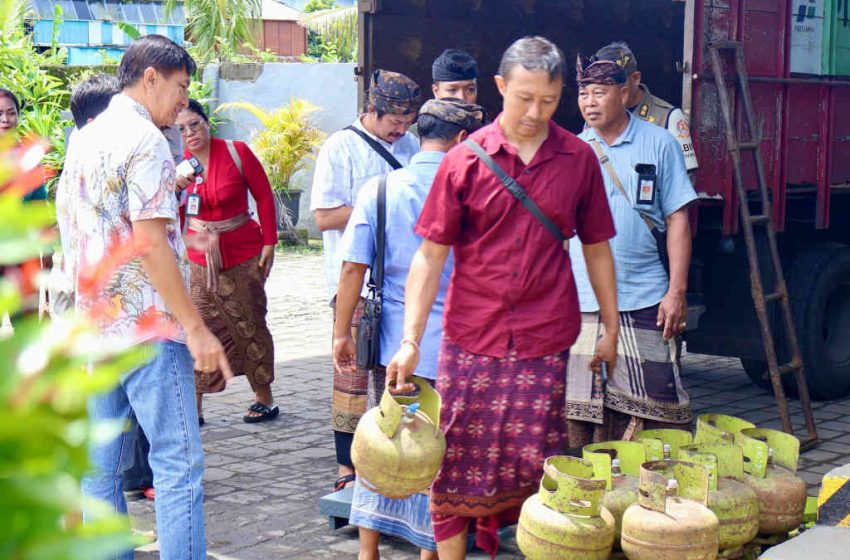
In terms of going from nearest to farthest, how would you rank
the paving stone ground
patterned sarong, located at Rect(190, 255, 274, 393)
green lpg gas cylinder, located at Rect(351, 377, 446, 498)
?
1. green lpg gas cylinder, located at Rect(351, 377, 446, 498)
2. the paving stone ground
3. patterned sarong, located at Rect(190, 255, 274, 393)

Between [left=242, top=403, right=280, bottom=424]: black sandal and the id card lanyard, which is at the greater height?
the id card lanyard

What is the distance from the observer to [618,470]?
3.78 m

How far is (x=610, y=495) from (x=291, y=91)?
1312 cm

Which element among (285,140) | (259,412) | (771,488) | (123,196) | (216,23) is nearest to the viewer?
(123,196)

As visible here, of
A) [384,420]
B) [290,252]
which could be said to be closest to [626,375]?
[384,420]

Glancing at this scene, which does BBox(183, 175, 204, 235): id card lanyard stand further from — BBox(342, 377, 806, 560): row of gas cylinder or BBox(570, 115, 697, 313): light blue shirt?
BBox(342, 377, 806, 560): row of gas cylinder

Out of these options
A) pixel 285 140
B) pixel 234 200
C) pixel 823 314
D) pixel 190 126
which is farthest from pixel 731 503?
pixel 285 140

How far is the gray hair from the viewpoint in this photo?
3305 mm

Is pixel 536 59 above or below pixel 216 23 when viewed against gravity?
below

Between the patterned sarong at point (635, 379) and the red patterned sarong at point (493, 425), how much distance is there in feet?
3.67

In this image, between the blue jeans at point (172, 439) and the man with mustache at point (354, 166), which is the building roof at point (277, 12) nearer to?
the man with mustache at point (354, 166)

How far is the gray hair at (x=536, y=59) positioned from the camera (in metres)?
3.30

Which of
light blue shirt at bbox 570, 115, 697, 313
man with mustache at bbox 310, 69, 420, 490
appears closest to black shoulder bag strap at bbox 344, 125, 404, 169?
man with mustache at bbox 310, 69, 420, 490

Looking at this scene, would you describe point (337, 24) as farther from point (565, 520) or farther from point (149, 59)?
point (565, 520)
